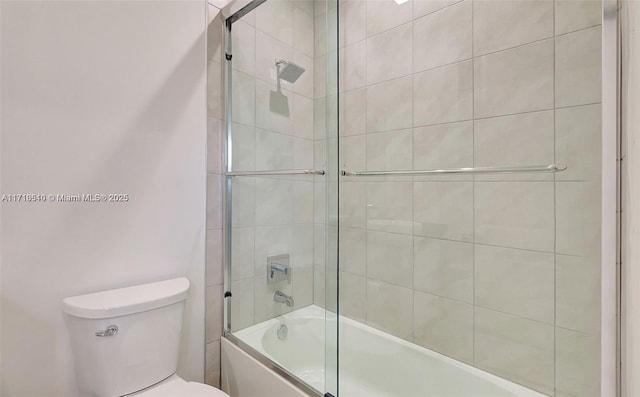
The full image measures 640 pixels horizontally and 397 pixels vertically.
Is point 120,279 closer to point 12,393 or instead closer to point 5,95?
point 12,393

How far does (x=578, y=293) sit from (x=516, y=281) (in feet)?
0.66

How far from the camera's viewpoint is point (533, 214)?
1.25 metres

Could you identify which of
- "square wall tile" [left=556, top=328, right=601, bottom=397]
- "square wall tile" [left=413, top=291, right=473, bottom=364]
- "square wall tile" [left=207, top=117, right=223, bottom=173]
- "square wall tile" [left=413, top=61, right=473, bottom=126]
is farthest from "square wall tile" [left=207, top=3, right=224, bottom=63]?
"square wall tile" [left=556, top=328, right=601, bottom=397]

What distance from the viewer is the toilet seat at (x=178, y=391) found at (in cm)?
112

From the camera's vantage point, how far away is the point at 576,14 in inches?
44.6

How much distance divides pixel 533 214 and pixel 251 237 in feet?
4.12

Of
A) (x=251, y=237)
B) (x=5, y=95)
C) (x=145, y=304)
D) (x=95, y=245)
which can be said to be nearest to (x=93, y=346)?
(x=145, y=304)

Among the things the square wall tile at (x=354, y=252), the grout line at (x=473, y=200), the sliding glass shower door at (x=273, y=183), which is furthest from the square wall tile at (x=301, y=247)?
the grout line at (x=473, y=200)

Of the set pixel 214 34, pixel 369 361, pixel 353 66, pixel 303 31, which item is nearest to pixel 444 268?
pixel 369 361

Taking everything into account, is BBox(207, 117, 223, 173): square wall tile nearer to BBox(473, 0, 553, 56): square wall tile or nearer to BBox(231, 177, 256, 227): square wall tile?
BBox(231, 177, 256, 227): square wall tile

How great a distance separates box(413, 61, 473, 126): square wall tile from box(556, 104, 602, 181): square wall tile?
1.14ft
